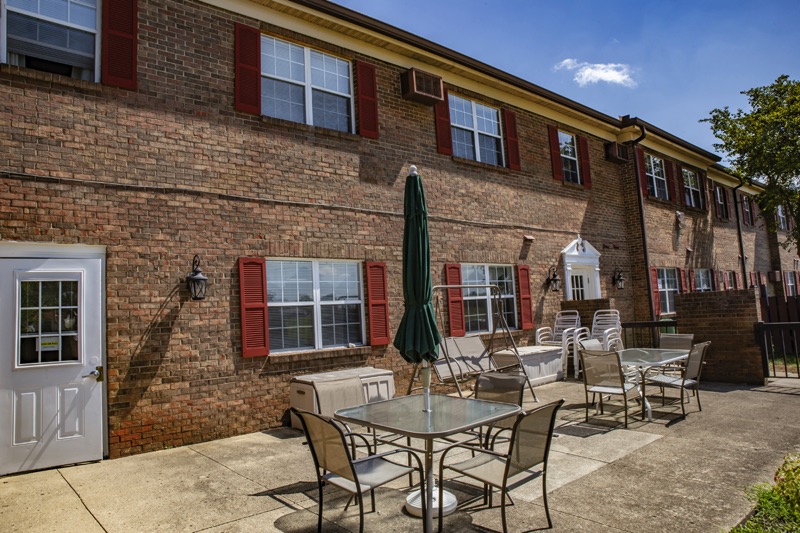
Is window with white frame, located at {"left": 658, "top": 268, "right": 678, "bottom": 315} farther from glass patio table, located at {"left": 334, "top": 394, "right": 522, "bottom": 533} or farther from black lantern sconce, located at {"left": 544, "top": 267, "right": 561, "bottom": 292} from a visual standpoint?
glass patio table, located at {"left": 334, "top": 394, "right": 522, "bottom": 533}

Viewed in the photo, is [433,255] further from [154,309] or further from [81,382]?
[81,382]

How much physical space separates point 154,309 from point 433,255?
4.83m

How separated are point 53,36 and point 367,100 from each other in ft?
14.6

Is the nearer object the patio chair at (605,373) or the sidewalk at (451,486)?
the sidewalk at (451,486)

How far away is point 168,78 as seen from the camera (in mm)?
6637

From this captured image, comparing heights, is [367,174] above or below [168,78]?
below

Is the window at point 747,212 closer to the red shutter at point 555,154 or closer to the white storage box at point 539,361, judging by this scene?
the red shutter at point 555,154

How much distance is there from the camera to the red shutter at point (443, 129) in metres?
9.66

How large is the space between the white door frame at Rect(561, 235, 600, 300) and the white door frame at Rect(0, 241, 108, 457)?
950 cm

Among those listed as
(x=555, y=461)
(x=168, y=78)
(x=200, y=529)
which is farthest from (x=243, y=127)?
(x=555, y=461)

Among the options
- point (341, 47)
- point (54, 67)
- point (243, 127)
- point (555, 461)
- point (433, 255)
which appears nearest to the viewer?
point (555, 461)

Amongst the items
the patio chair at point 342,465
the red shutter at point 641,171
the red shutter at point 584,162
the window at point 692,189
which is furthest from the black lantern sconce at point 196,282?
the window at point 692,189

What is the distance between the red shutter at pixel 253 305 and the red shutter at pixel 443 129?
173 inches

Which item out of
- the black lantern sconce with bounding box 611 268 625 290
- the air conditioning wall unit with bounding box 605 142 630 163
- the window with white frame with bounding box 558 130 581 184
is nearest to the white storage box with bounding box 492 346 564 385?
the black lantern sconce with bounding box 611 268 625 290
